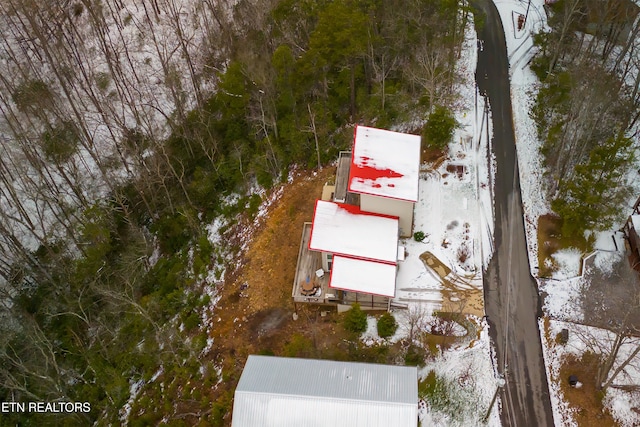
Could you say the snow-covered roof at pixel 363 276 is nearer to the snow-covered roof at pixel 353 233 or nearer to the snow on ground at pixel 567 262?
the snow-covered roof at pixel 353 233

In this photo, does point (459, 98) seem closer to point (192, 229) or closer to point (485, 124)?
point (485, 124)

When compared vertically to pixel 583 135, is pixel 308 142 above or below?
below

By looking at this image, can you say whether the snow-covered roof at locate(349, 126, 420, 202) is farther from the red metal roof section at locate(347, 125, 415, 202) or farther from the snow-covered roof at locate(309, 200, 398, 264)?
the snow-covered roof at locate(309, 200, 398, 264)

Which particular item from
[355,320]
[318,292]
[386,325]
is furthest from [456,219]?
[318,292]

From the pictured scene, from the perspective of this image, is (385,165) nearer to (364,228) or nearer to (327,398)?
(364,228)

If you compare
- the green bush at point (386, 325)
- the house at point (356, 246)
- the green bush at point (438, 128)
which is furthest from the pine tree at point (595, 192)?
the green bush at point (386, 325)

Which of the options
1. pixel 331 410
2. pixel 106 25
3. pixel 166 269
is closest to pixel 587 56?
pixel 331 410
